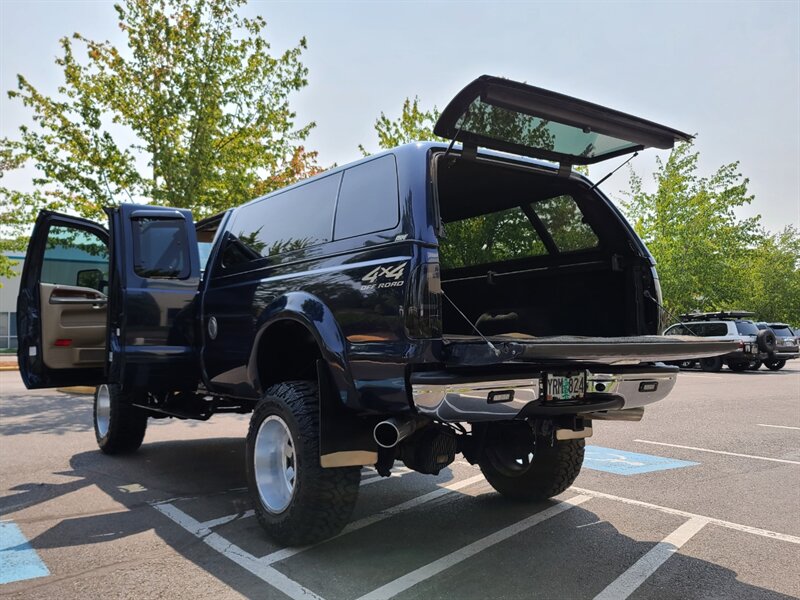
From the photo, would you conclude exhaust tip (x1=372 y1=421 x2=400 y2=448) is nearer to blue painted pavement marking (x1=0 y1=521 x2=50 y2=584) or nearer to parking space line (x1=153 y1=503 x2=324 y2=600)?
parking space line (x1=153 y1=503 x2=324 y2=600)

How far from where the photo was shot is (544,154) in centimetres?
408

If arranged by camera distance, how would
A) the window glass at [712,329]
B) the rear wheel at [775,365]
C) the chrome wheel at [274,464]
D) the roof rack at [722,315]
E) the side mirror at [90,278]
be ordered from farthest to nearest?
the rear wheel at [775,365] < the window glass at [712,329] < the roof rack at [722,315] < the side mirror at [90,278] < the chrome wheel at [274,464]

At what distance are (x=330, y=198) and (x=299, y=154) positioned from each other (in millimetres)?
14770

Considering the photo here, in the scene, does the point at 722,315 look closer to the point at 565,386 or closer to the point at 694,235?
the point at 694,235

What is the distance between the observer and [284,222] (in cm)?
457

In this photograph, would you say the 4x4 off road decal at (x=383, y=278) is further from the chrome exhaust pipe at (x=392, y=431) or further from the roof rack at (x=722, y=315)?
the roof rack at (x=722, y=315)

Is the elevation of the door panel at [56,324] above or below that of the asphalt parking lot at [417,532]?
above

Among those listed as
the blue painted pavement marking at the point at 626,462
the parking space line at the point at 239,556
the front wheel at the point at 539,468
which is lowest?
the blue painted pavement marking at the point at 626,462

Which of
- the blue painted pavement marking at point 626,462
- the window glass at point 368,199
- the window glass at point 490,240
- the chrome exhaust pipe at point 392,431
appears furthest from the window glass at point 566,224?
the blue painted pavement marking at point 626,462

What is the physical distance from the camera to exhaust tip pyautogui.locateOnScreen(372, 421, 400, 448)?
11.0 ft

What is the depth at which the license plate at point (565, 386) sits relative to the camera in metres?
3.42

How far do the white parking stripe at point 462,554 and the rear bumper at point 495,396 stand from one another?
855mm

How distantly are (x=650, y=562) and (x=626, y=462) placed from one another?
288 centimetres

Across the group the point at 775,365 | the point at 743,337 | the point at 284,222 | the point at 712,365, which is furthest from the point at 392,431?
the point at 775,365
